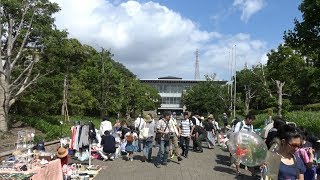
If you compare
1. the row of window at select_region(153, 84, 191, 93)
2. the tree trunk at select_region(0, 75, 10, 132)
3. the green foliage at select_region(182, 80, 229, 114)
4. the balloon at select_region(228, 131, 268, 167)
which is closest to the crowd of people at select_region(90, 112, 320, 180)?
the balloon at select_region(228, 131, 268, 167)

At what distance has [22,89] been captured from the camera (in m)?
22.6

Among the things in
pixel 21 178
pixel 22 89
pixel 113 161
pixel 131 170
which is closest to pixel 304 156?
pixel 21 178

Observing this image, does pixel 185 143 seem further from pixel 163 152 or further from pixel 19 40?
pixel 19 40

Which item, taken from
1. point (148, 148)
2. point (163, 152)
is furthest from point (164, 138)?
point (148, 148)

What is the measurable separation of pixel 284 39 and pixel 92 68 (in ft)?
71.6

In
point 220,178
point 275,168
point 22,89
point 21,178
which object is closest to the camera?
point 275,168

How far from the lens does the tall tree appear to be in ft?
71.1

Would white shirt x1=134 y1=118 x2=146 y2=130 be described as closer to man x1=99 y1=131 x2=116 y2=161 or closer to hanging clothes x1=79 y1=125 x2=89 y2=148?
man x1=99 y1=131 x2=116 y2=161

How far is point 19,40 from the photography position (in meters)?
23.7

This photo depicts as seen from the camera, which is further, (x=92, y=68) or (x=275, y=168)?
(x=92, y=68)

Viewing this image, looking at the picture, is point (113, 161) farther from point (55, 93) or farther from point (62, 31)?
point (55, 93)

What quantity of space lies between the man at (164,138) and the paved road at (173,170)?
0.91 feet

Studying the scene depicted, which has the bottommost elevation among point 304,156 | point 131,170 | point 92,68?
point 131,170

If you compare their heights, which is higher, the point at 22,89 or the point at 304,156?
the point at 22,89
